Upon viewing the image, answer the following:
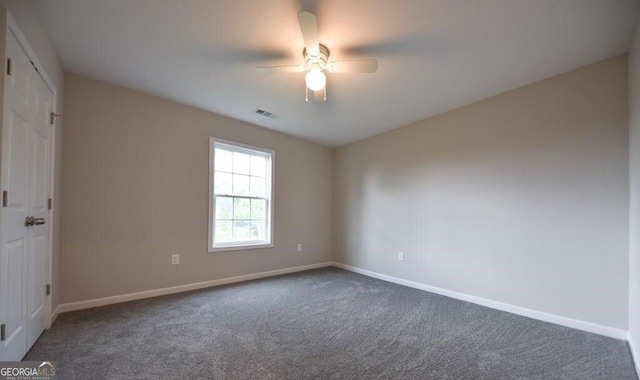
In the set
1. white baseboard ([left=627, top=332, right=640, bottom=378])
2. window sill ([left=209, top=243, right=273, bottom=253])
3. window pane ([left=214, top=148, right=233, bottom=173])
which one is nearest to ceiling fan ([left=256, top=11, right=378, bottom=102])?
window pane ([left=214, top=148, right=233, bottom=173])

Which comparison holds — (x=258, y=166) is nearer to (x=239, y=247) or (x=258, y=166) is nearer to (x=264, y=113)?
(x=264, y=113)

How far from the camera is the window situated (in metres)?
3.99

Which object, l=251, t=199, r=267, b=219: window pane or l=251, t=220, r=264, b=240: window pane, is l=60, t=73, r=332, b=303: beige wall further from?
l=251, t=199, r=267, b=219: window pane

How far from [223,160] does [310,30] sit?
261 centimetres

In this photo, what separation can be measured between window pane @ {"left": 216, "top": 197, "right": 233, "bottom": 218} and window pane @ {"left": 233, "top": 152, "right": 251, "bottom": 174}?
1.50 ft

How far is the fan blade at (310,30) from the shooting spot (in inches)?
72.4

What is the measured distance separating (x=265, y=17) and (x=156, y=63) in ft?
4.40

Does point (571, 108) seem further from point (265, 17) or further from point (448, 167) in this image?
point (265, 17)

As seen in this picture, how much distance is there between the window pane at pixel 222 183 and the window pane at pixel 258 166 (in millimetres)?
425

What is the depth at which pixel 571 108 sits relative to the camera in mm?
2807

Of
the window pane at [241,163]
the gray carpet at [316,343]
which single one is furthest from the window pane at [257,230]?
the gray carpet at [316,343]

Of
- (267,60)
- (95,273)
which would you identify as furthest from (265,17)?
(95,273)

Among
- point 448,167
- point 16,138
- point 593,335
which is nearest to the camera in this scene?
point 16,138

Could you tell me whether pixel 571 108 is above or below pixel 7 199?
above
